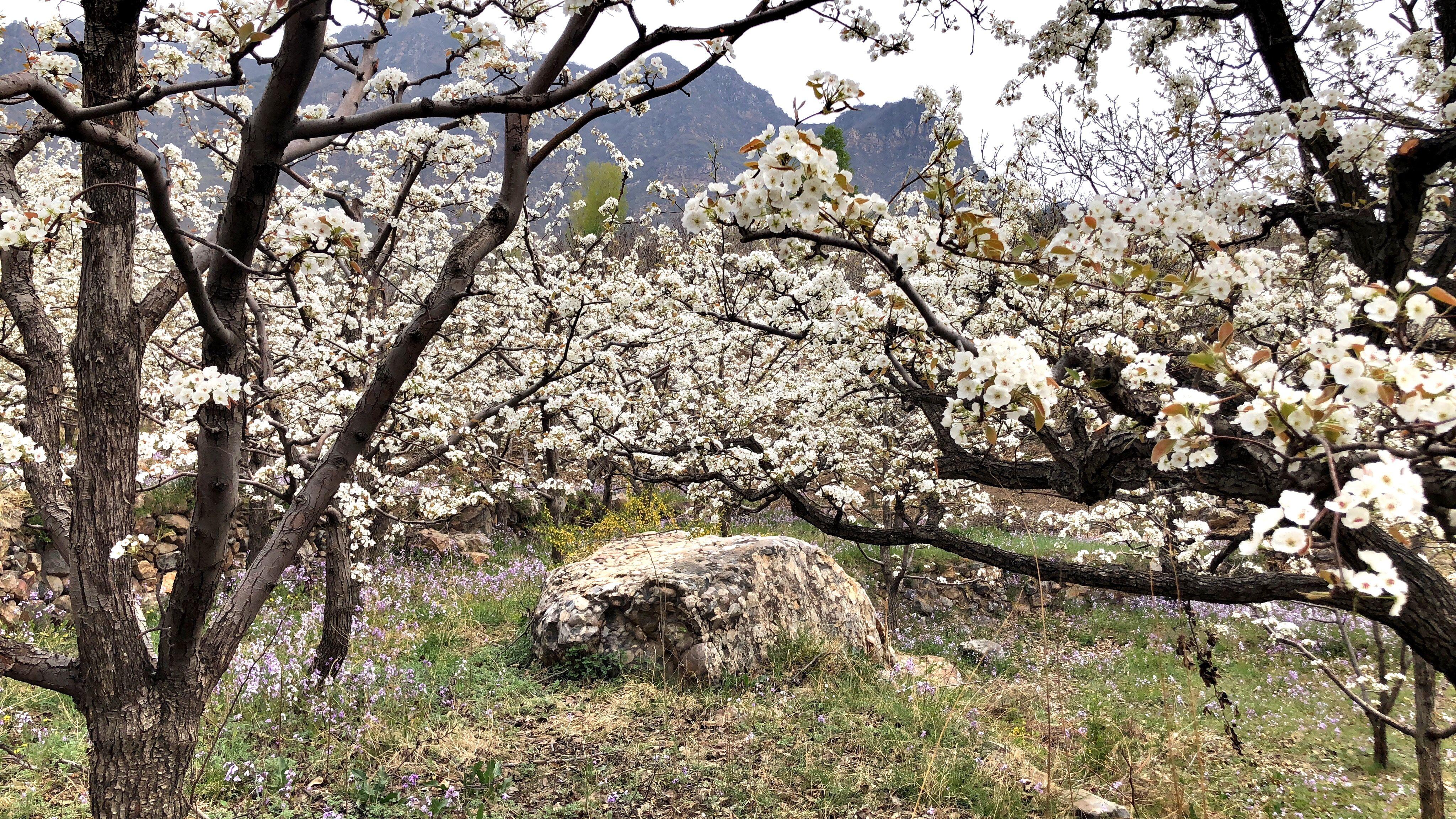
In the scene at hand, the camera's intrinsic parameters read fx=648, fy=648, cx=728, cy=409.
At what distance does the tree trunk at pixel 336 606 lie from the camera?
4461 millimetres

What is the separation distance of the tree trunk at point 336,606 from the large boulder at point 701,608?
1392mm

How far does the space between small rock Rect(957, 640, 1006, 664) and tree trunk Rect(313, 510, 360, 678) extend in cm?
582

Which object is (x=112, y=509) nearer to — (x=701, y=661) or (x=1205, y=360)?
(x=1205, y=360)

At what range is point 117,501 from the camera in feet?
7.42

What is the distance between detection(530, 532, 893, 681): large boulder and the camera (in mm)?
4984

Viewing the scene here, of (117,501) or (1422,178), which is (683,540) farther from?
(1422,178)

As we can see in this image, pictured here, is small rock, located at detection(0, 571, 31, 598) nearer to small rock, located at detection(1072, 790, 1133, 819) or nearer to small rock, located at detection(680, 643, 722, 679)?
small rock, located at detection(680, 643, 722, 679)

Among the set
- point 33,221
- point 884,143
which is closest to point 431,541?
point 33,221

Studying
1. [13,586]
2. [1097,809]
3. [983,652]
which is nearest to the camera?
[1097,809]

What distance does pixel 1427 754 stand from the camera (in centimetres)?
359

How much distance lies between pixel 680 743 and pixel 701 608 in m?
1.09

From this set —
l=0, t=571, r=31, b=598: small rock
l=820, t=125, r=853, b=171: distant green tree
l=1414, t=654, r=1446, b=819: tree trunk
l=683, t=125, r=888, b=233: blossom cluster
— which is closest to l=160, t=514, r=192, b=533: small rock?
l=0, t=571, r=31, b=598: small rock

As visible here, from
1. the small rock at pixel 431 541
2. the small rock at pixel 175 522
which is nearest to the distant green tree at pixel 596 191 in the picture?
the small rock at pixel 431 541

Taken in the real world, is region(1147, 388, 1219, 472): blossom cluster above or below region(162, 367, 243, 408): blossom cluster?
below
